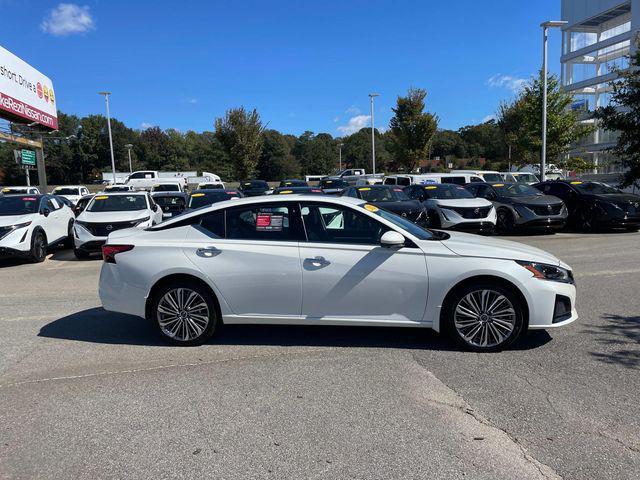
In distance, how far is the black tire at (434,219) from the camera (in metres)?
14.7

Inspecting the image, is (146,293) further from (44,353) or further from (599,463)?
(599,463)

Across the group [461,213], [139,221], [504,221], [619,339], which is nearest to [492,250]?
[619,339]

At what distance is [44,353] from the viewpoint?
520 centimetres

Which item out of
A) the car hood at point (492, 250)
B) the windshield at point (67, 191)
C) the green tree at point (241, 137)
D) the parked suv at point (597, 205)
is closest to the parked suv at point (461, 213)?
the parked suv at point (597, 205)

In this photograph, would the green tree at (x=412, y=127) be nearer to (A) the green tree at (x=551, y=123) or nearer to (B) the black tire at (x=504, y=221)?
(A) the green tree at (x=551, y=123)

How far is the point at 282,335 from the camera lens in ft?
18.4

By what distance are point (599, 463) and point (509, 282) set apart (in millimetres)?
2023

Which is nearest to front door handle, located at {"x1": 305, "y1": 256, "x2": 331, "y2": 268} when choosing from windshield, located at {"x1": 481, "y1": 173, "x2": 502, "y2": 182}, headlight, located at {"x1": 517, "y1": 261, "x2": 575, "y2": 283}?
headlight, located at {"x1": 517, "y1": 261, "x2": 575, "y2": 283}

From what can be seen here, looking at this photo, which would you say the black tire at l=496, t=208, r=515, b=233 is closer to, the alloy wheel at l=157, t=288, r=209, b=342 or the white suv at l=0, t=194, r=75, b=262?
the alloy wheel at l=157, t=288, r=209, b=342

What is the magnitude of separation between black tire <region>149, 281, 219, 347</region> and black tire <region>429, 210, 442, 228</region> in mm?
10574

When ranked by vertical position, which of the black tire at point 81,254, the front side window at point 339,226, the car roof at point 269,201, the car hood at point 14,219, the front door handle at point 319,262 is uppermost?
the car roof at point 269,201

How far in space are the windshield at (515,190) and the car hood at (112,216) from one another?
10.6 m

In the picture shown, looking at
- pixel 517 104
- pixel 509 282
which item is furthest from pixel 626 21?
pixel 509 282

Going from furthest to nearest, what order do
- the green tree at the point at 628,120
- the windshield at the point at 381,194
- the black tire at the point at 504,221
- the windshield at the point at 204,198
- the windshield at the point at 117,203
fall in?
1. the green tree at the point at 628,120
2. the windshield at the point at 381,194
3. the black tire at the point at 504,221
4. the windshield at the point at 204,198
5. the windshield at the point at 117,203
